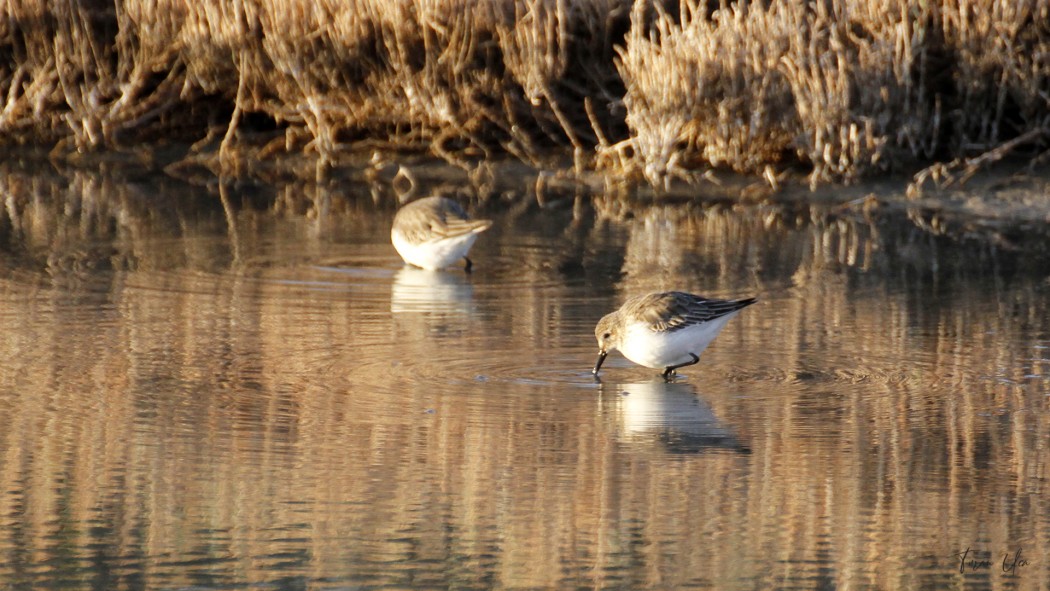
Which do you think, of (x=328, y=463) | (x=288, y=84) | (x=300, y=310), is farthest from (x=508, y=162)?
(x=328, y=463)

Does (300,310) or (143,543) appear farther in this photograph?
(300,310)

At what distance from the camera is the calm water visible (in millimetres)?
6032

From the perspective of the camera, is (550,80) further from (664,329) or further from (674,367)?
(664,329)

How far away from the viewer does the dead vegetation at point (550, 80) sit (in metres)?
16.1

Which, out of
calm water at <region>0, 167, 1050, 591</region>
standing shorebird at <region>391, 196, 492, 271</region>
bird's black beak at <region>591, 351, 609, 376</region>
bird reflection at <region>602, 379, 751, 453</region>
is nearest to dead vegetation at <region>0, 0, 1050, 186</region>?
calm water at <region>0, 167, 1050, 591</region>

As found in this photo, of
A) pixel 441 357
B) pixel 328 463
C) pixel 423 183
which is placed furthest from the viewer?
pixel 423 183

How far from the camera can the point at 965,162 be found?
16.1 m

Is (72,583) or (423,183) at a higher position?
(423,183)

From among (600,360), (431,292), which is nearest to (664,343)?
(600,360)

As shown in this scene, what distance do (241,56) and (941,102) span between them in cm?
718

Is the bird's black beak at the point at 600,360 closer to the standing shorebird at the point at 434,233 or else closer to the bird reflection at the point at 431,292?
the bird reflection at the point at 431,292

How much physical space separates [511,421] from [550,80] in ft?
33.5

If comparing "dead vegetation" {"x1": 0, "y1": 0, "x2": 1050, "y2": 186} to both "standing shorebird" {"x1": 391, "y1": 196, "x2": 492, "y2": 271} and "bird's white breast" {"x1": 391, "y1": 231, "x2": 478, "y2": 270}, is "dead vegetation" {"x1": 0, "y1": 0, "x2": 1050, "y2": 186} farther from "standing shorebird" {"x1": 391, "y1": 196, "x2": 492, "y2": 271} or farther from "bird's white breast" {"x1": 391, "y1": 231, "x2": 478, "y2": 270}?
"bird's white breast" {"x1": 391, "y1": 231, "x2": 478, "y2": 270}

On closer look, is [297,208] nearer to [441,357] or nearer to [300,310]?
[300,310]
